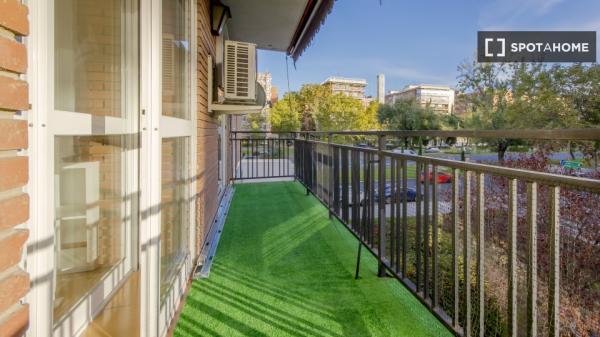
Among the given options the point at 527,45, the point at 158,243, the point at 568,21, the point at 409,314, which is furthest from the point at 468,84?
the point at 568,21

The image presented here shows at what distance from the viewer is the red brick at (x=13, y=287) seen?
71 cm

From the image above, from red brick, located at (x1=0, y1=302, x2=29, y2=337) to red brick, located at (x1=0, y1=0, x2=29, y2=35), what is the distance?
1.92ft

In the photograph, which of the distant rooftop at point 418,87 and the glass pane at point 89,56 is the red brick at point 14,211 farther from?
the distant rooftop at point 418,87

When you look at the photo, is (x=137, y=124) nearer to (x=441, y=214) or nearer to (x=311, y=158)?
(x=441, y=214)

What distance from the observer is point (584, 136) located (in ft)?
3.15

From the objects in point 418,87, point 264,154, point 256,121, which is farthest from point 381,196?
point 418,87

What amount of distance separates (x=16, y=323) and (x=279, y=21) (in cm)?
498

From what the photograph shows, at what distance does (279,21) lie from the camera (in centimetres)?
510

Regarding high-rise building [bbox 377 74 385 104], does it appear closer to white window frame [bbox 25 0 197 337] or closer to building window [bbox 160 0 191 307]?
building window [bbox 160 0 191 307]

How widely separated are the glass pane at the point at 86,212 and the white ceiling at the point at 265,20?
3.28 m

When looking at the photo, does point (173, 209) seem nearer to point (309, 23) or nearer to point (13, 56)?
point (13, 56)

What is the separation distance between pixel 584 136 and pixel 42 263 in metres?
1.46

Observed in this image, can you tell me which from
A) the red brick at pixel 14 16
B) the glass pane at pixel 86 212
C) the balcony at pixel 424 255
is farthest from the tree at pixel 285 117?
the red brick at pixel 14 16

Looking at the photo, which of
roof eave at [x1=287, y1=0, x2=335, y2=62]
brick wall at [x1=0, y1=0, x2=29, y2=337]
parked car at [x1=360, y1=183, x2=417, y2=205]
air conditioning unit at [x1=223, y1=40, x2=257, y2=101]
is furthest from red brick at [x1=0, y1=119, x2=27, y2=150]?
roof eave at [x1=287, y1=0, x2=335, y2=62]
